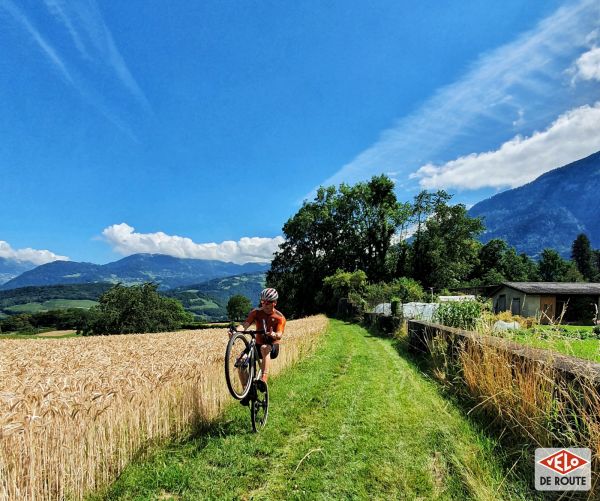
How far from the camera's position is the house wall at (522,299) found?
3644 centimetres

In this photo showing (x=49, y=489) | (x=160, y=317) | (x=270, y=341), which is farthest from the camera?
(x=160, y=317)

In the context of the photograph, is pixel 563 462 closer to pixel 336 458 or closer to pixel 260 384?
pixel 336 458

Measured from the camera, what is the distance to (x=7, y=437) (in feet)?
10.4

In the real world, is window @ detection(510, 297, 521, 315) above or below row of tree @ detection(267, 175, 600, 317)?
below

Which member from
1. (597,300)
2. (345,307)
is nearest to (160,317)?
(345,307)

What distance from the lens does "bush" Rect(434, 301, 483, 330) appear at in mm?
13406

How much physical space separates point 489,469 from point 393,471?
124 centimetres

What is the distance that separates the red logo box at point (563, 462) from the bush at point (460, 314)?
28.8ft

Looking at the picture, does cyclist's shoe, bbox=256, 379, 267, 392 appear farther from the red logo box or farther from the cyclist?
the red logo box

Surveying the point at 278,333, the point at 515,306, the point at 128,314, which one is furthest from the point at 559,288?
the point at 128,314

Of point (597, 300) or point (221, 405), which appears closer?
point (221, 405)

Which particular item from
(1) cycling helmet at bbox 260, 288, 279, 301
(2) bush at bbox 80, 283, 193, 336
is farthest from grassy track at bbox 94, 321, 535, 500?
(2) bush at bbox 80, 283, 193, 336

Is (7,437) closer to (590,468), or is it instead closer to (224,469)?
(224,469)

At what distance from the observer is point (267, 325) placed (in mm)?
6770
